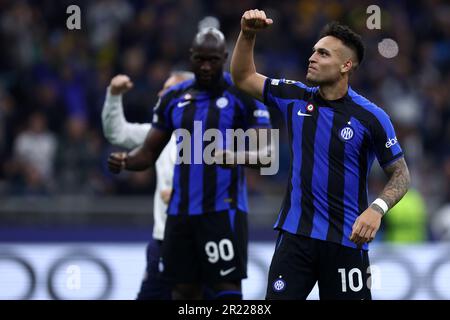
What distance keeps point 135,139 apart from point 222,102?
0.84 m

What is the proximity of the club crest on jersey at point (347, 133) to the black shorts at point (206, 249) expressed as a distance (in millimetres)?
1424

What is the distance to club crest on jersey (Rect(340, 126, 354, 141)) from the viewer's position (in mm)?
5559

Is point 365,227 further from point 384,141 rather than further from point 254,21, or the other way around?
point 254,21

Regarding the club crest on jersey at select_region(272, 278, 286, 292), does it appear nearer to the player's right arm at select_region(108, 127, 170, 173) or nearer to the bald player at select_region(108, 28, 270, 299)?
the bald player at select_region(108, 28, 270, 299)

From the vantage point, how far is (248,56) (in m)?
5.73

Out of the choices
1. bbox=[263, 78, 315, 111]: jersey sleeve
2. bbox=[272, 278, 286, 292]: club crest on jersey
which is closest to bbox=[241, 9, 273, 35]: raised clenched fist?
bbox=[263, 78, 315, 111]: jersey sleeve

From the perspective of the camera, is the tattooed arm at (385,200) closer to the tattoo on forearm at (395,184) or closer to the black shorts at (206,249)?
the tattoo on forearm at (395,184)

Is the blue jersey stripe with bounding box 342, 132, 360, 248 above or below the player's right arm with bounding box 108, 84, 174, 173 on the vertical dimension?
below

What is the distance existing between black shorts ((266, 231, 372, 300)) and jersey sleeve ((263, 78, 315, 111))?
78 cm

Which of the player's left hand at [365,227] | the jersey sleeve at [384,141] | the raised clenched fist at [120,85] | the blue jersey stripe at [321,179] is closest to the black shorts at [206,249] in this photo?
the raised clenched fist at [120,85]

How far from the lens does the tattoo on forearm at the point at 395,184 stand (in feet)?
17.8

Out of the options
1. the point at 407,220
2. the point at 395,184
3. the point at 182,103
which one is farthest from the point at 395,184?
the point at 407,220

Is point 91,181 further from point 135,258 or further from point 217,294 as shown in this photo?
point 217,294

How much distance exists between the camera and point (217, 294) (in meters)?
6.69
